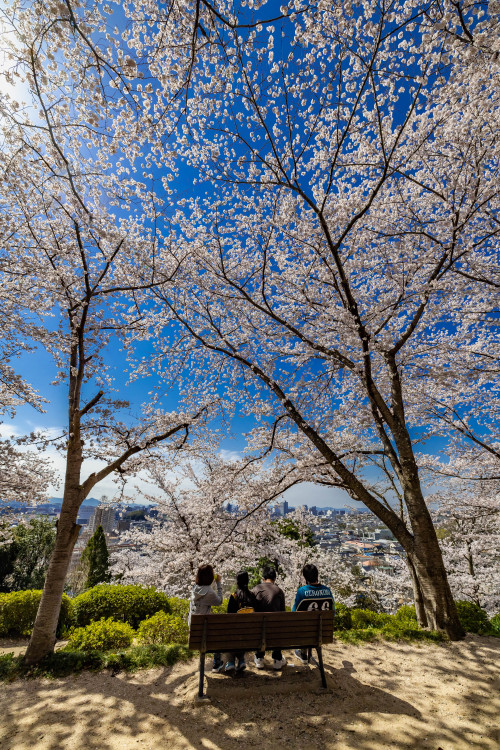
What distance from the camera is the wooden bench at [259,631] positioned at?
3.49m

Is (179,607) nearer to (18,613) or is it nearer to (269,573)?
(269,573)

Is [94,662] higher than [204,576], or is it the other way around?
[204,576]

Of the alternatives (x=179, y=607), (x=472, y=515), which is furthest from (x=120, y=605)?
(x=472, y=515)

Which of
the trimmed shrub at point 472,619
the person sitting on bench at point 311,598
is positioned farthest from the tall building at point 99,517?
the trimmed shrub at point 472,619

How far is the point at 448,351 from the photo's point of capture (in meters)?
7.16

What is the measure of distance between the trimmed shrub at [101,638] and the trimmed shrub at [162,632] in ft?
0.84

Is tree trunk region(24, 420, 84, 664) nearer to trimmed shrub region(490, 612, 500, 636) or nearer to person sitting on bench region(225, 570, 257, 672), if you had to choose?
person sitting on bench region(225, 570, 257, 672)

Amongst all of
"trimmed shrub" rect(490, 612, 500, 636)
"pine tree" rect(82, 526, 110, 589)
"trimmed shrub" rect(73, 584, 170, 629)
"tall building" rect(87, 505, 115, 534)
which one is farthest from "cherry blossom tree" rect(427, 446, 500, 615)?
"pine tree" rect(82, 526, 110, 589)

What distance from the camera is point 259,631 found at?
3602mm

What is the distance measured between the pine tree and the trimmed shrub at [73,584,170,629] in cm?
1606

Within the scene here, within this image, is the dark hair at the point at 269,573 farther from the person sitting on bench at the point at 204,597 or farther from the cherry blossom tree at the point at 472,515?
the cherry blossom tree at the point at 472,515

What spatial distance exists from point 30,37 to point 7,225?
3118mm

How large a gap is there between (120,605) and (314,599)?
6451mm

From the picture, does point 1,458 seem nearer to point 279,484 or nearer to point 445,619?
point 279,484
